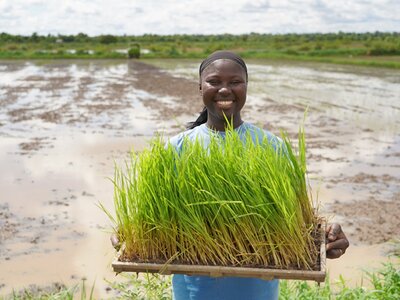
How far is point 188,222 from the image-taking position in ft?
6.34

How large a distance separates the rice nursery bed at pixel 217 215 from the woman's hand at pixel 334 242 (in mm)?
58

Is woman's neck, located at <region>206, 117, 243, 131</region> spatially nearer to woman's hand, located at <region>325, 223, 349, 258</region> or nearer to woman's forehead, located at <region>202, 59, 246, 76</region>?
woman's forehead, located at <region>202, 59, 246, 76</region>

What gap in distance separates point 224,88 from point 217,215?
23.8 inches

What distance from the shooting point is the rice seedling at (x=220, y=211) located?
1.88 metres

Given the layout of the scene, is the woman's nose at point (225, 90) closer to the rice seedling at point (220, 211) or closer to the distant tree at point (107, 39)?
the rice seedling at point (220, 211)

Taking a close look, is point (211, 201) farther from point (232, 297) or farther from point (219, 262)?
point (232, 297)

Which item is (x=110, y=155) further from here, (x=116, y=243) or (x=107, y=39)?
(x=107, y=39)

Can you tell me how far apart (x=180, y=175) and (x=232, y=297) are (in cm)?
58

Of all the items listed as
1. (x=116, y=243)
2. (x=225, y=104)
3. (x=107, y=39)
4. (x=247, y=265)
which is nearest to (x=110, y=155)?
(x=225, y=104)

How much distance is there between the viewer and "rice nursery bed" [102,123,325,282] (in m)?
1.85

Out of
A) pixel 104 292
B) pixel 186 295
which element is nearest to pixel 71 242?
pixel 104 292

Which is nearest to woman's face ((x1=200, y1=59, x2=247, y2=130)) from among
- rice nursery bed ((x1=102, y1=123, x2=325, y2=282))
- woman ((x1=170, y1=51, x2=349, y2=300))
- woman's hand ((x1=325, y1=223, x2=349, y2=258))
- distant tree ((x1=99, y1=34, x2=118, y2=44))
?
woman ((x1=170, y1=51, x2=349, y2=300))

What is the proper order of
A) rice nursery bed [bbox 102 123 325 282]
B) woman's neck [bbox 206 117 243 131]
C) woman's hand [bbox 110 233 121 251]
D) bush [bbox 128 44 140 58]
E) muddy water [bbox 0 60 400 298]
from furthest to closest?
bush [bbox 128 44 140 58], muddy water [bbox 0 60 400 298], woman's neck [bbox 206 117 243 131], woman's hand [bbox 110 233 121 251], rice nursery bed [bbox 102 123 325 282]

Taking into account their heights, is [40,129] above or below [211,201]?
below
